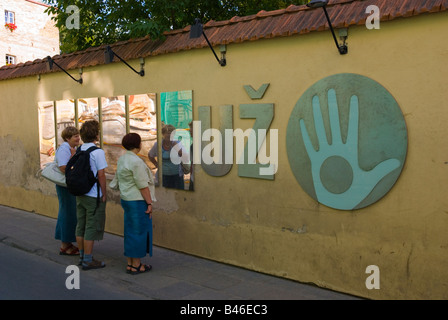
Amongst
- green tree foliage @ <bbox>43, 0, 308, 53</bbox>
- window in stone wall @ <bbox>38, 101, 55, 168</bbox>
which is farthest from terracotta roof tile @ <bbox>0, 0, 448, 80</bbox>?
window in stone wall @ <bbox>38, 101, 55, 168</bbox>

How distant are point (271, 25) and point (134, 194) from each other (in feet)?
8.28

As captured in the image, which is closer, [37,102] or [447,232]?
[447,232]

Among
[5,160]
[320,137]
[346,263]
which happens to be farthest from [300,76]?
[5,160]

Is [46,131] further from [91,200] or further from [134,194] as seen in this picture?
[134,194]

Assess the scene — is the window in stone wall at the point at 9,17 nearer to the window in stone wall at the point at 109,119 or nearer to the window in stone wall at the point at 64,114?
the window in stone wall at the point at 109,119

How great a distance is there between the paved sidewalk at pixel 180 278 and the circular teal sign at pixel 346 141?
3.48ft

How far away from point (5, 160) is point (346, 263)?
839cm

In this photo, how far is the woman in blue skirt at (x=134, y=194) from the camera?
5.42 metres

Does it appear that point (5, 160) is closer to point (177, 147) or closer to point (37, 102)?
point (37, 102)

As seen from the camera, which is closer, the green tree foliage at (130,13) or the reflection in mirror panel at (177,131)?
the reflection in mirror panel at (177,131)

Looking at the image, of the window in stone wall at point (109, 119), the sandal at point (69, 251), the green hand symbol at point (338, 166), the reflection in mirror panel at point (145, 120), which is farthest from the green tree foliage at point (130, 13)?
the sandal at point (69, 251)

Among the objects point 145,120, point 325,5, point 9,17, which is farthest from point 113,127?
point 9,17

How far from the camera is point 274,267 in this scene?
218 inches
